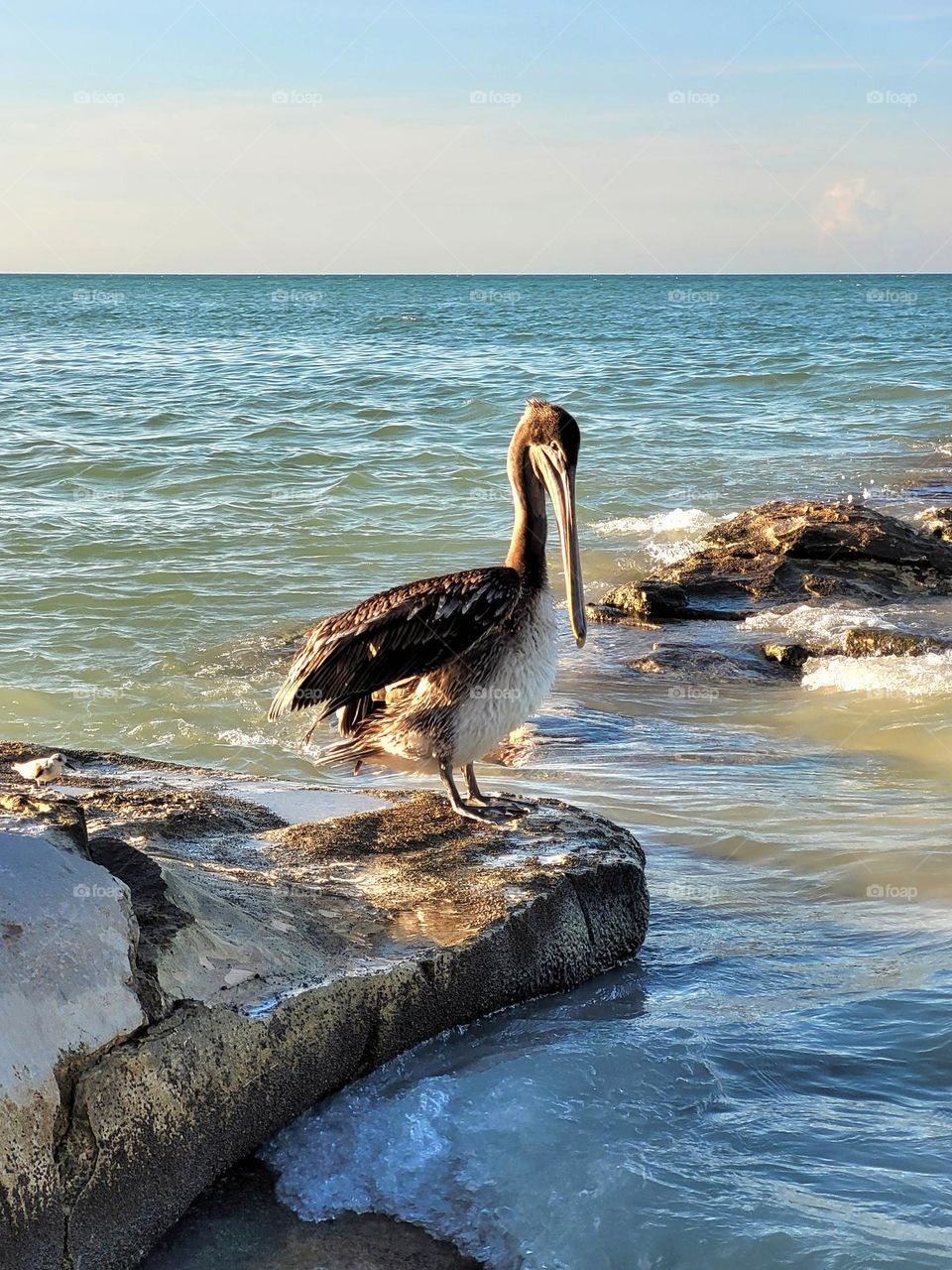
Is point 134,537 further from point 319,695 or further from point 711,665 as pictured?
point 319,695

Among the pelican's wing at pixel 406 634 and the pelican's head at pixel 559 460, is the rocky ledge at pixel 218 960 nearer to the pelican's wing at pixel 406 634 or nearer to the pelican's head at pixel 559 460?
the pelican's wing at pixel 406 634

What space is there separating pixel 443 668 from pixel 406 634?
156 millimetres

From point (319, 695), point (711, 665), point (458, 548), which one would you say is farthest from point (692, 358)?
point (319, 695)

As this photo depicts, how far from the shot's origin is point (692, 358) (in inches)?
1192

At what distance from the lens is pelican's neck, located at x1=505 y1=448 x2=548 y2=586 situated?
4484 millimetres

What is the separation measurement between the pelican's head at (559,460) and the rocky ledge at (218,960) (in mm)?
821

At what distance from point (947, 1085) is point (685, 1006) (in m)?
0.68

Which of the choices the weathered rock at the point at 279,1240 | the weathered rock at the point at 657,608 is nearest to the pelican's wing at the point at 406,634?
the weathered rock at the point at 279,1240

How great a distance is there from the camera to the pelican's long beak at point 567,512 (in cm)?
454

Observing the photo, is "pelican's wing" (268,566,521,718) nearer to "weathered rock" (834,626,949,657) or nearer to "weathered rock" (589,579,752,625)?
"weathered rock" (834,626,949,657)

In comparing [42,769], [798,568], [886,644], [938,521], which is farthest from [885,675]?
[938,521]

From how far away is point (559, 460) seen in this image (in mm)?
4566

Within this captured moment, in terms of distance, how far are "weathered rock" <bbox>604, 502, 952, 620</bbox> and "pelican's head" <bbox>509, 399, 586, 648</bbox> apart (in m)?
4.28

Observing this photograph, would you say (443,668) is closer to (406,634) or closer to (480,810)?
(406,634)
